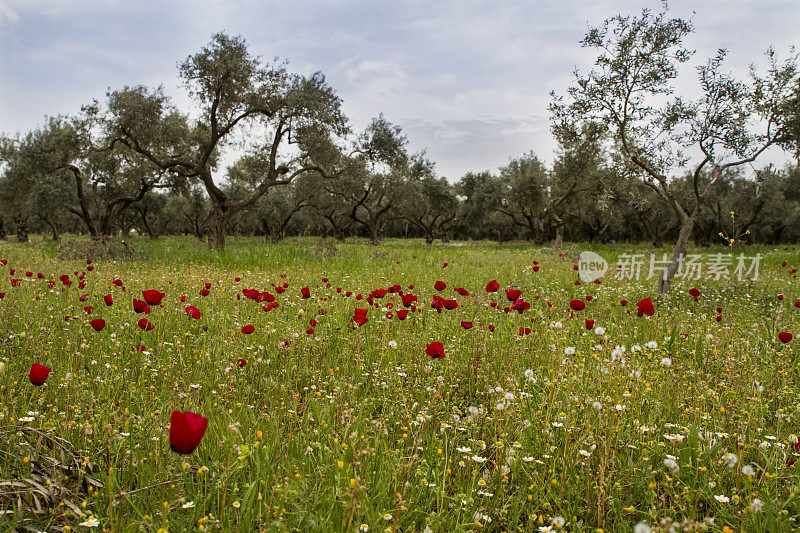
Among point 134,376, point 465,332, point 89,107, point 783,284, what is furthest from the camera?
point 89,107

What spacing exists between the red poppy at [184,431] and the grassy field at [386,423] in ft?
1.03

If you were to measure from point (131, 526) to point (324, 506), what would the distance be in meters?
0.88

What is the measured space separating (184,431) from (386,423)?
1882 mm

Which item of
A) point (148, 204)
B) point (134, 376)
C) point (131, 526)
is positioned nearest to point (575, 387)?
point (131, 526)

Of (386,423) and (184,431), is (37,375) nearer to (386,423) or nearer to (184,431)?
(184,431)

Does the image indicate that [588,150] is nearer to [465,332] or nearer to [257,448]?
[465,332]

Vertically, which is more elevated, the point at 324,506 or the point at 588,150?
the point at 588,150

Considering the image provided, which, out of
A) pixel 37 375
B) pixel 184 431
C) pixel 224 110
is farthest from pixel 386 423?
pixel 224 110

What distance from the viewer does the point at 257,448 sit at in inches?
95.7

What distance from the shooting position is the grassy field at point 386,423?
2.15 meters

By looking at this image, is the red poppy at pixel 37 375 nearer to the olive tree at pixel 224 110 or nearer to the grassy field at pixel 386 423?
the grassy field at pixel 386 423

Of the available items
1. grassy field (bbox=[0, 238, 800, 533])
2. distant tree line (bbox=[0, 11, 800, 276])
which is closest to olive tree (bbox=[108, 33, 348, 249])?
distant tree line (bbox=[0, 11, 800, 276])

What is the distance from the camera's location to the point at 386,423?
312cm

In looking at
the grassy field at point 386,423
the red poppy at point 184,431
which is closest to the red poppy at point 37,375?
the grassy field at point 386,423
